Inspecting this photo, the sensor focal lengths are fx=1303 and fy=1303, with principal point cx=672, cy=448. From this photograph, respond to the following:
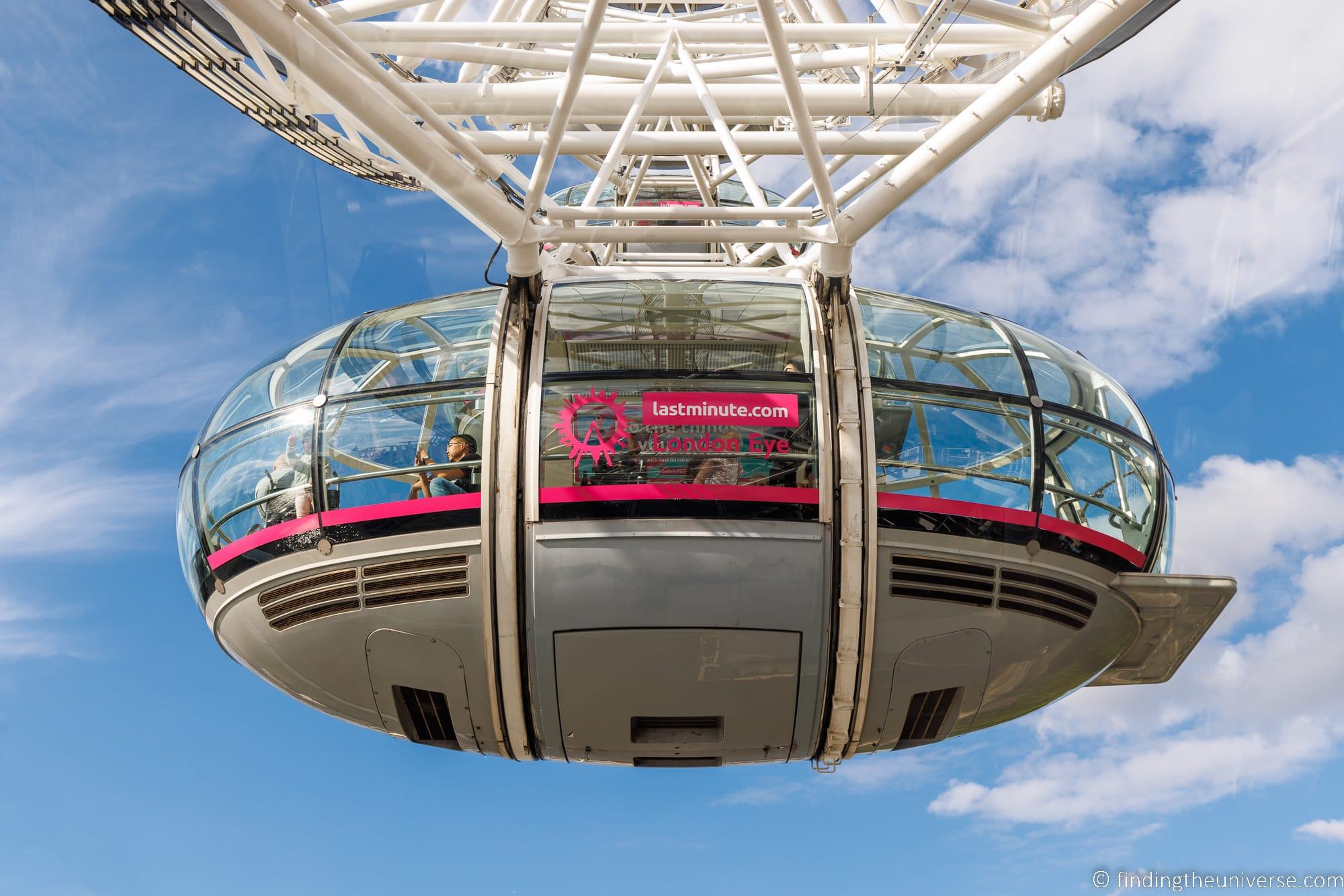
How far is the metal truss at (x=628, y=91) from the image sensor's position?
1089 cm

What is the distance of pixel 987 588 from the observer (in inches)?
448

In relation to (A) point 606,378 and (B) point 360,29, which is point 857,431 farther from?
(B) point 360,29

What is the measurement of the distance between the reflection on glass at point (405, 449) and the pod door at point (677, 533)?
0.56 meters

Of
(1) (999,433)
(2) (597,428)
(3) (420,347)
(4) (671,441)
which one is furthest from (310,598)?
(1) (999,433)

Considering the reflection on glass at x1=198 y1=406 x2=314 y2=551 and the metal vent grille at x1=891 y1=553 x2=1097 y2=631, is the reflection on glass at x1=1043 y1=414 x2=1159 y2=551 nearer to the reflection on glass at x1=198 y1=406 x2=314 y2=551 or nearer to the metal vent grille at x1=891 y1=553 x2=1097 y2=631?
the metal vent grille at x1=891 y1=553 x2=1097 y2=631

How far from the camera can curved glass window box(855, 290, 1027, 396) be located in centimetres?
1180

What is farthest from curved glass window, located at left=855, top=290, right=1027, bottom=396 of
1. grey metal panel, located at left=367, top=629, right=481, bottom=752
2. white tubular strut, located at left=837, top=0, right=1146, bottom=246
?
grey metal panel, located at left=367, top=629, right=481, bottom=752

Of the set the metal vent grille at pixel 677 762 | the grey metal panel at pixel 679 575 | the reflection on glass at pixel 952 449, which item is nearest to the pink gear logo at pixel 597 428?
the grey metal panel at pixel 679 575

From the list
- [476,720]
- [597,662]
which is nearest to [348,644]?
[476,720]

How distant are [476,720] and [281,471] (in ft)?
9.43

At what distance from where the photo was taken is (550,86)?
46.6ft

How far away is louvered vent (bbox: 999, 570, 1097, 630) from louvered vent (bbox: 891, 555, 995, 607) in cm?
16

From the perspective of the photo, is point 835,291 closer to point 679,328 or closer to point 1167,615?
point 679,328

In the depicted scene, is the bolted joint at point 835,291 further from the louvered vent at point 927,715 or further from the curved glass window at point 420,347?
the louvered vent at point 927,715
